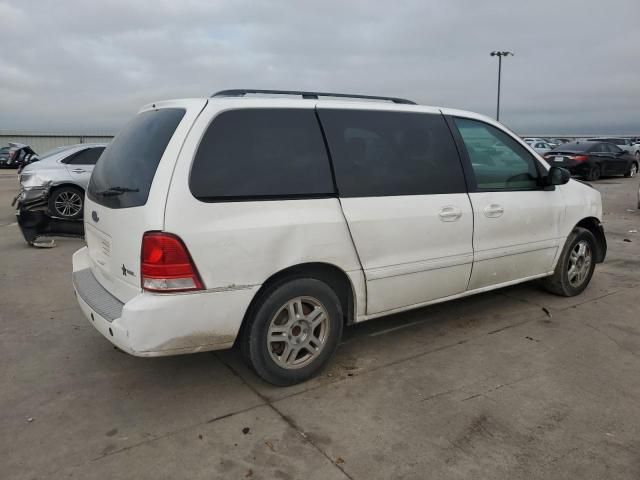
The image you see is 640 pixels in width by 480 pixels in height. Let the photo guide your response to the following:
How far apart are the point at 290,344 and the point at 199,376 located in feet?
2.42

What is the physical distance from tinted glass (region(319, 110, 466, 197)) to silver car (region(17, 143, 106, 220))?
289 inches

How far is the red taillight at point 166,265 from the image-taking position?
114 inches

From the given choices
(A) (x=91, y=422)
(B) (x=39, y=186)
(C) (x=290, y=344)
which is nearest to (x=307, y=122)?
(C) (x=290, y=344)

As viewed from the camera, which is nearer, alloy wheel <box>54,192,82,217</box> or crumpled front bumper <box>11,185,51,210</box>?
crumpled front bumper <box>11,185,51,210</box>

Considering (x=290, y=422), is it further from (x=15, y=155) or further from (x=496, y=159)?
(x=15, y=155)

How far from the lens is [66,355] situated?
13.3 ft

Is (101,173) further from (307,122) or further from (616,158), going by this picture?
(616,158)

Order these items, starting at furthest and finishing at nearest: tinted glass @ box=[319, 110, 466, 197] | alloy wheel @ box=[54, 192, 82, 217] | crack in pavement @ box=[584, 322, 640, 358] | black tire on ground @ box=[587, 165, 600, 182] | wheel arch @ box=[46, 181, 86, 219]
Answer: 1. black tire on ground @ box=[587, 165, 600, 182]
2. alloy wheel @ box=[54, 192, 82, 217]
3. wheel arch @ box=[46, 181, 86, 219]
4. crack in pavement @ box=[584, 322, 640, 358]
5. tinted glass @ box=[319, 110, 466, 197]

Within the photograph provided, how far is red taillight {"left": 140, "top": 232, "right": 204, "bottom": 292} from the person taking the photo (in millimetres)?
2906

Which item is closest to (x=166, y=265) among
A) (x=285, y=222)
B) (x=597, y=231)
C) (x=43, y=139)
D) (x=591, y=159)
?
(x=285, y=222)

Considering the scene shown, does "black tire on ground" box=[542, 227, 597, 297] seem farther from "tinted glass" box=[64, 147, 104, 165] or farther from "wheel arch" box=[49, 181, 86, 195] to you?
"tinted glass" box=[64, 147, 104, 165]

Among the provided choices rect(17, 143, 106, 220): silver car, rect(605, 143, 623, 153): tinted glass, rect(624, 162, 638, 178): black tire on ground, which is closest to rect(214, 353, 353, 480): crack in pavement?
rect(17, 143, 106, 220): silver car

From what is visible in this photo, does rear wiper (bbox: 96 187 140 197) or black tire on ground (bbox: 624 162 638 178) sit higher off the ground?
rear wiper (bbox: 96 187 140 197)

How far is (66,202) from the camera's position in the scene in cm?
972
